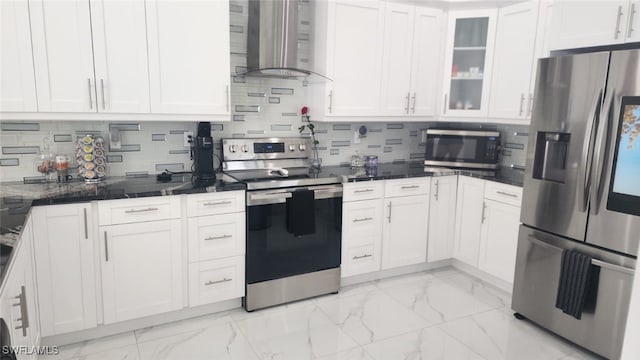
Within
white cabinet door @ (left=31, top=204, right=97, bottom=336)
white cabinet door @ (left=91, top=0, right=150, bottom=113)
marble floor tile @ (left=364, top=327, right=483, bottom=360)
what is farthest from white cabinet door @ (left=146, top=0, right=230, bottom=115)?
marble floor tile @ (left=364, top=327, right=483, bottom=360)

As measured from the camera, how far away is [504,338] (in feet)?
9.12

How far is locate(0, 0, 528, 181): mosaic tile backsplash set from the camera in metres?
2.74

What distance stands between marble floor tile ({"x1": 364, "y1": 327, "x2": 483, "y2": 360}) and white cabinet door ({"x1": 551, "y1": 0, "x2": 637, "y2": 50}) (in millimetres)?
2113

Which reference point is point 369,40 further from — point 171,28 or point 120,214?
point 120,214

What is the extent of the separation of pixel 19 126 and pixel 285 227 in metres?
1.83

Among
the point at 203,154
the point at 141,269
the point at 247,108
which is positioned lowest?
the point at 141,269

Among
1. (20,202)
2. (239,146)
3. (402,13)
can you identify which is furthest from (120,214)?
(402,13)

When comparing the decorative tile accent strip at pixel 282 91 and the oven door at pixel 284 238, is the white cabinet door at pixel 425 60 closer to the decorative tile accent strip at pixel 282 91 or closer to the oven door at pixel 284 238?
the decorative tile accent strip at pixel 282 91

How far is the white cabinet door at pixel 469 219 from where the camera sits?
3.55 meters

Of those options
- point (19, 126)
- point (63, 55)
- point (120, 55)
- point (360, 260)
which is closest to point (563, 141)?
point (360, 260)

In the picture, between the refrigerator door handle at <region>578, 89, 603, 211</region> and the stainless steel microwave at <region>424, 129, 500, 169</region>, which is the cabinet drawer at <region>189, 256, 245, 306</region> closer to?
the stainless steel microwave at <region>424, 129, 500, 169</region>

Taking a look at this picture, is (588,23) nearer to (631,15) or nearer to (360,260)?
(631,15)

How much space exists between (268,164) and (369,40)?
131 cm

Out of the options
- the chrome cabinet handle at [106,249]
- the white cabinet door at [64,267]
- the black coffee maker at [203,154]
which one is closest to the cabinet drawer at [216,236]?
the black coffee maker at [203,154]
